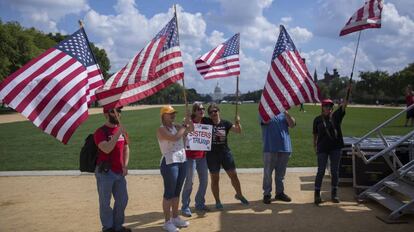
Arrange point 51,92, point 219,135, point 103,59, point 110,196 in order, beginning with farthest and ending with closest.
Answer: point 103,59
point 219,135
point 110,196
point 51,92

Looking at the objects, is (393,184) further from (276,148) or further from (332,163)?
(276,148)

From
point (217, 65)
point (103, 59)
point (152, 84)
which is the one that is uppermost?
point (103, 59)

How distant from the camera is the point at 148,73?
19.6ft

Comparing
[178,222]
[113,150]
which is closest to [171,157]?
[113,150]

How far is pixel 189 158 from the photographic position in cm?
718

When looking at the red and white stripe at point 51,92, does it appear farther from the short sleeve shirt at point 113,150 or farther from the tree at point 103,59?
the tree at point 103,59

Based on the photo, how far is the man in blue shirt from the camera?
7801 millimetres

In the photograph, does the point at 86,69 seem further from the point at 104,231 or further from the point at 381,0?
the point at 381,0

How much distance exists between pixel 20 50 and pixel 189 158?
5792cm

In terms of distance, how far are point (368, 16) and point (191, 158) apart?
407 cm

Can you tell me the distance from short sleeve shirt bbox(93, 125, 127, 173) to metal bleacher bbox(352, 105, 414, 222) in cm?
390

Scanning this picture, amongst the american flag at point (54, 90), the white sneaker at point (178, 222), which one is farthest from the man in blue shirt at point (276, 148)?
the american flag at point (54, 90)

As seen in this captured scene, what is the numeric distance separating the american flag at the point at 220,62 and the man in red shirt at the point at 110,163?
2.75 m

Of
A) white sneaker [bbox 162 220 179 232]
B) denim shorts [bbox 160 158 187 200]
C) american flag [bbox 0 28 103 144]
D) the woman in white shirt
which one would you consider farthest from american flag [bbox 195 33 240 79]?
white sneaker [bbox 162 220 179 232]
